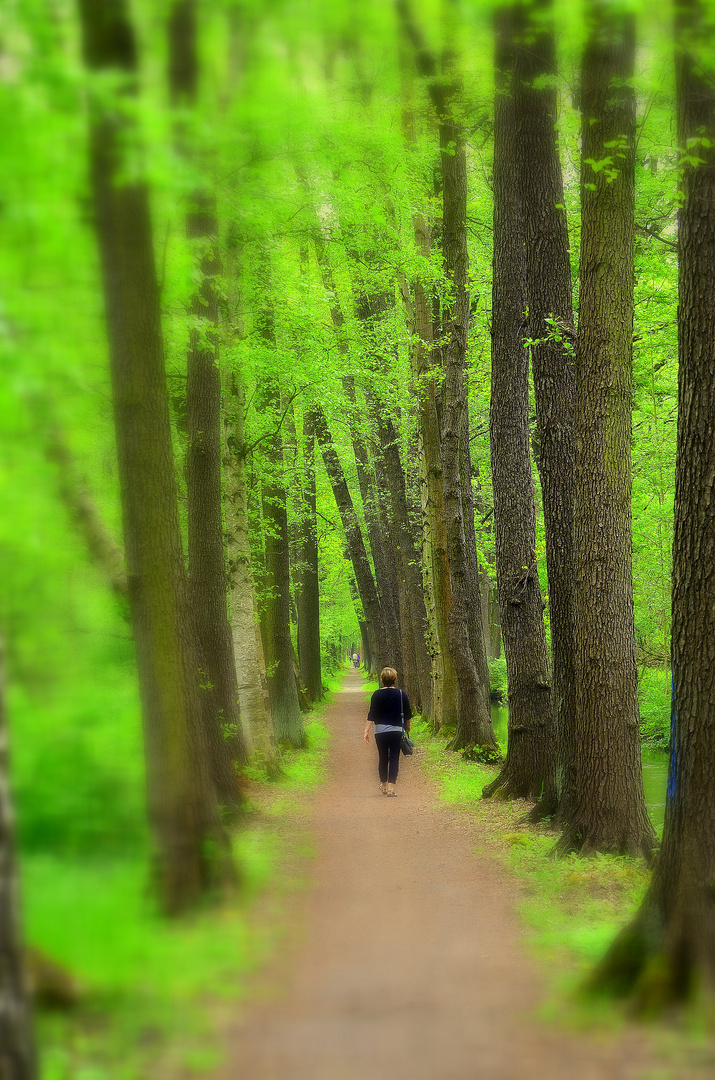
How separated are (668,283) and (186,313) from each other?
8.00m

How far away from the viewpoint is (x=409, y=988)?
186 inches

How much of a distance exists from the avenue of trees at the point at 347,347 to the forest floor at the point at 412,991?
0.61m

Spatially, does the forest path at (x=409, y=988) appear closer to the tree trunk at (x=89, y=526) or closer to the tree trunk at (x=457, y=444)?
the tree trunk at (x=89, y=526)

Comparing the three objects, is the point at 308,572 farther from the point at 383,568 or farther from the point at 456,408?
the point at 456,408

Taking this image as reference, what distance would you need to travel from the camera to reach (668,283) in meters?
13.1

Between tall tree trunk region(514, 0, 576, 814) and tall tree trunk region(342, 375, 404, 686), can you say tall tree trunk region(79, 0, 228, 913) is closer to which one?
tall tree trunk region(514, 0, 576, 814)

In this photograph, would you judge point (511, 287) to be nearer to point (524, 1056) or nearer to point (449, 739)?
point (524, 1056)

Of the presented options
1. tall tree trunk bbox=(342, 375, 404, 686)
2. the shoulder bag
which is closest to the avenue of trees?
the shoulder bag

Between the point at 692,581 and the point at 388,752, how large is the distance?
810cm

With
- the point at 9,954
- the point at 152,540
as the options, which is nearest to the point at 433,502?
the point at 152,540

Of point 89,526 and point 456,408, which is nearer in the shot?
point 89,526

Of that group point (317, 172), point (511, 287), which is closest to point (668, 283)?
point (511, 287)

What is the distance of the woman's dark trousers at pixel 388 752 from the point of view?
1177cm

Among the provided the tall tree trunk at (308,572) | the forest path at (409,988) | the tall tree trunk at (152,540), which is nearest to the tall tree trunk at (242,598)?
the forest path at (409,988)
